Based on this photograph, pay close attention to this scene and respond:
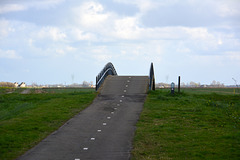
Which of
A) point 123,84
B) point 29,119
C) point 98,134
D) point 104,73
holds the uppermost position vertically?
point 104,73

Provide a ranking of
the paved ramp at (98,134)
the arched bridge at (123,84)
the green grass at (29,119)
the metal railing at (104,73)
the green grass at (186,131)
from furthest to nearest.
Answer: the metal railing at (104,73), the arched bridge at (123,84), the green grass at (29,119), the green grass at (186,131), the paved ramp at (98,134)

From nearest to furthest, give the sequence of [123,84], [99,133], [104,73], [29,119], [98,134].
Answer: [98,134] < [99,133] < [29,119] < [123,84] < [104,73]

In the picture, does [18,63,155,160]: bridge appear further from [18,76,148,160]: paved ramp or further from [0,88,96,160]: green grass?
[0,88,96,160]: green grass

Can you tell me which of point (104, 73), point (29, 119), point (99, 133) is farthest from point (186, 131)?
point (104, 73)

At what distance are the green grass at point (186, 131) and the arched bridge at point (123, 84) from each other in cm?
383

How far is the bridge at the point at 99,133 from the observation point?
1108cm

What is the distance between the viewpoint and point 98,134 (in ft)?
45.6

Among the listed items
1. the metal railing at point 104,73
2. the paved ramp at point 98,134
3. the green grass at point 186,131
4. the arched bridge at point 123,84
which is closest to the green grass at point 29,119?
the paved ramp at point 98,134

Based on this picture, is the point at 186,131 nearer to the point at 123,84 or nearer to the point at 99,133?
the point at 99,133

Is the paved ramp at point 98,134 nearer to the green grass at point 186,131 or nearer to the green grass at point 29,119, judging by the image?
the green grass at point 29,119

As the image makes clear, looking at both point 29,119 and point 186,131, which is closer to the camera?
point 186,131

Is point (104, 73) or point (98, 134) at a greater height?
point (104, 73)

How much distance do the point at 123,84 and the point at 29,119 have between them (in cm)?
1352

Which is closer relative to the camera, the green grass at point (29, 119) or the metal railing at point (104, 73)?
the green grass at point (29, 119)
